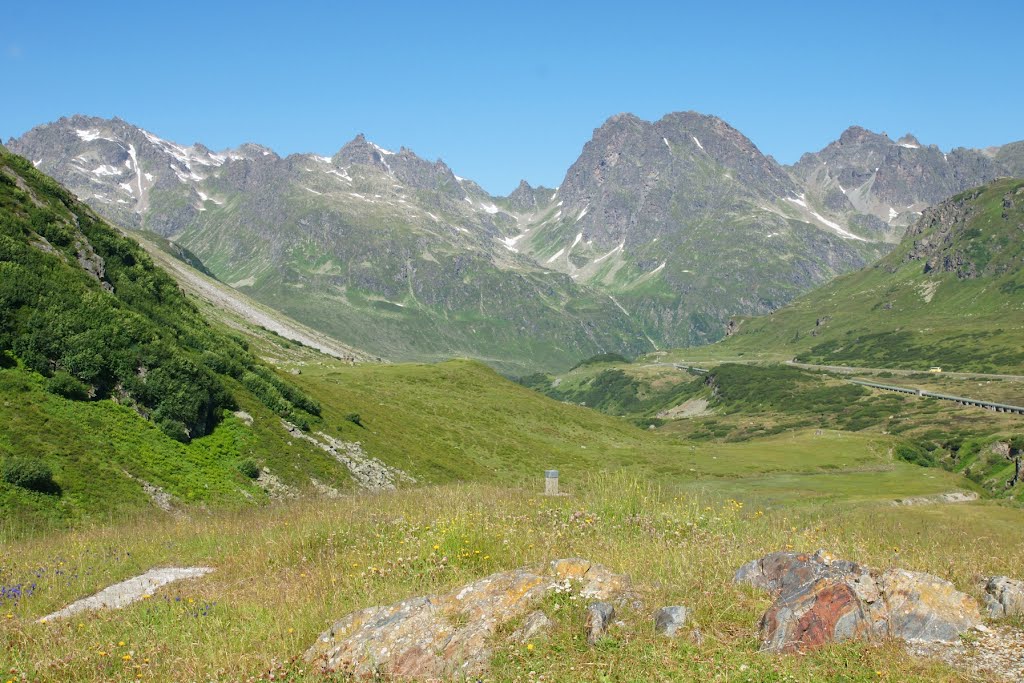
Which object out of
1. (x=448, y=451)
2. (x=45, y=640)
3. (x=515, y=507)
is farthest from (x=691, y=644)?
(x=448, y=451)

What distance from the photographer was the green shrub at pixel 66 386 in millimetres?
34062

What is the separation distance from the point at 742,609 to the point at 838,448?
400 feet

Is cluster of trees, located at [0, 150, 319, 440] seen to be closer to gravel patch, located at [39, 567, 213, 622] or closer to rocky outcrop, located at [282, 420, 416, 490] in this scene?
rocky outcrop, located at [282, 420, 416, 490]

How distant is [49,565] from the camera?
51.1 feet

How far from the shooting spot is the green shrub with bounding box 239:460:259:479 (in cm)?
3866

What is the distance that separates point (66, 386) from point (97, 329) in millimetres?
4648

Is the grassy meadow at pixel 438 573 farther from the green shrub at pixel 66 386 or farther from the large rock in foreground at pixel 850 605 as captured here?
the green shrub at pixel 66 386

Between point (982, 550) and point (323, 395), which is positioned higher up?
point (982, 550)

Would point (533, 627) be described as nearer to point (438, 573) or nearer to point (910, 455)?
point (438, 573)

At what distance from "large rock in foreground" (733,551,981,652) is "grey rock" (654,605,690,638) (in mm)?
1197

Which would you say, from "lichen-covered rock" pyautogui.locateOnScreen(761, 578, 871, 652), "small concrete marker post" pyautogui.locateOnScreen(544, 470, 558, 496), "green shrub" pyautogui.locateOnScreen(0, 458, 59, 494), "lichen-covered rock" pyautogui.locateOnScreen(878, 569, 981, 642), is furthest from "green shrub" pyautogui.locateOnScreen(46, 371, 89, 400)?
"lichen-covered rock" pyautogui.locateOnScreen(878, 569, 981, 642)

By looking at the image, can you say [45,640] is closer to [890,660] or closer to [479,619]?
[479,619]

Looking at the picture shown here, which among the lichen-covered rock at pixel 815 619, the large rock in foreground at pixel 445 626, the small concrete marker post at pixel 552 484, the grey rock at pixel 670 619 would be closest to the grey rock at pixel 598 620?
the large rock in foreground at pixel 445 626

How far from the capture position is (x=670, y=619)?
36.2 feet
